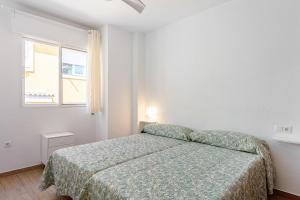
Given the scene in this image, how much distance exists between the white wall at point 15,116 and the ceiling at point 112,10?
380 millimetres

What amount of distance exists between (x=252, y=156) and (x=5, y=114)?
3.42m

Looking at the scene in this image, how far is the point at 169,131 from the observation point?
295 cm

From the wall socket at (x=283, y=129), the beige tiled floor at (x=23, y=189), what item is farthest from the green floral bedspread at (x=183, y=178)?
the beige tiled floor at (x=23, y=189)

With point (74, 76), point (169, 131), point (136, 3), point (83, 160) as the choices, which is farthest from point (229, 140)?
point (74, 76)

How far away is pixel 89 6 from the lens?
2.78 metres

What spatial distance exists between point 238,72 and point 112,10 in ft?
7.22

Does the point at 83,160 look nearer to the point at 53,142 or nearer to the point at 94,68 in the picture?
the point at 53,142

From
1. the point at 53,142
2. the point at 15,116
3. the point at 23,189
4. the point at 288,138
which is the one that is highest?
the point at 15,116

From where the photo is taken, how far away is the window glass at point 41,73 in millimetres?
2978

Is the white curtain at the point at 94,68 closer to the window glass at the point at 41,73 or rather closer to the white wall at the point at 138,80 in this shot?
the window glass at the point at 41,73

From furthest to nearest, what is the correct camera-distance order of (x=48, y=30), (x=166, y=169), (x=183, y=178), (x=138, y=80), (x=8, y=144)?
(x=138, y=80) → (x=48, y=30) → (x=8, y=144) → (x=166, y=169) → (x=183, y=178)

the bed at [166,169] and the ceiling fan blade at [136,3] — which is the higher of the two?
the ceiling fan blade at [136,3]

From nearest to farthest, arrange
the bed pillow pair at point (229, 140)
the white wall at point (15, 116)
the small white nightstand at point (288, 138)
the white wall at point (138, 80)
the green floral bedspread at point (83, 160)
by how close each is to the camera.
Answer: the green floral bedspread at point (83, 160), the small white nightstand at point (288, 138), the bed pillow pair at point (229, 140), the white wall at point (15, 116), the white wall at point (138, 80)

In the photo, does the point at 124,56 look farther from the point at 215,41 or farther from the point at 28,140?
the point at 28,140
